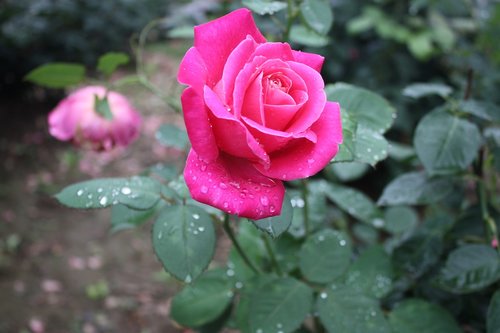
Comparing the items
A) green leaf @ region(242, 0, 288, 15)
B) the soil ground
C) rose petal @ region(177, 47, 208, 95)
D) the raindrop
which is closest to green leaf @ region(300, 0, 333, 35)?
green leaf @ region(242, 0, 288, 15)

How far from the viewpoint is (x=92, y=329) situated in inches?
69.5

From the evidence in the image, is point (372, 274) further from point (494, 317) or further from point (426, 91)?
point (426, 91)

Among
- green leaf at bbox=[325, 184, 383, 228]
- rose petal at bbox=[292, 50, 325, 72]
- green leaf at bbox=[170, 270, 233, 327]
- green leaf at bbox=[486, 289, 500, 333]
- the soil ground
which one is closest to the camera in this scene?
rose petal at bbox=[292, 50, 325, 72]

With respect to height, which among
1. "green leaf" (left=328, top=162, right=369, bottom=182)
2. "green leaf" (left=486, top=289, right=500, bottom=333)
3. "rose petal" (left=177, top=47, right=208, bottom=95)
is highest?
"rose petal" (left=177, top=47, right=208, bottom=95)

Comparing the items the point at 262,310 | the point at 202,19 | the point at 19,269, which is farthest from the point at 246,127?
the point at 19,269

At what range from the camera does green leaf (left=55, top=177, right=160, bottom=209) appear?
1.87ft

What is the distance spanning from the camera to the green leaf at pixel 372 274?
2.62ft

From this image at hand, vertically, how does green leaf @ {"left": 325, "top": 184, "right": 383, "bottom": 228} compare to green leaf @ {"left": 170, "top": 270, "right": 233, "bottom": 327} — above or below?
above

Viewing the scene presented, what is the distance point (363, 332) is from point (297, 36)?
505 mm

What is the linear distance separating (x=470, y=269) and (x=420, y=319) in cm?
11

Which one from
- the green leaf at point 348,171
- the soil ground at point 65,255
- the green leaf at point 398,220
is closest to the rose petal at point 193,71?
the green leaf at point 398,220

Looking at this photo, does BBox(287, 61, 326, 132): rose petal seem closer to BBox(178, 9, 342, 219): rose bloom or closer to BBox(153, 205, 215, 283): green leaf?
BBox(178, 9, 342, 219): rose bloom

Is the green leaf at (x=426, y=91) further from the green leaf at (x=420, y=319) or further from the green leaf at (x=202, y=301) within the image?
the green leaf at (x=202, y=301)

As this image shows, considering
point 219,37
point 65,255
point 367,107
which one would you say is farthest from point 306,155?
point 65,255
